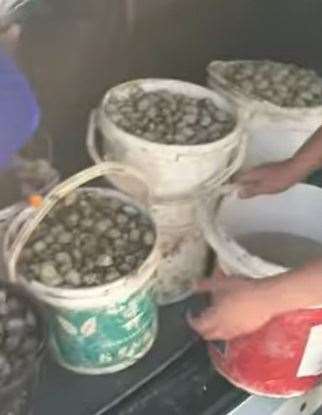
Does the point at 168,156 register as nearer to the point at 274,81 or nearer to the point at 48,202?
the point at 48,202

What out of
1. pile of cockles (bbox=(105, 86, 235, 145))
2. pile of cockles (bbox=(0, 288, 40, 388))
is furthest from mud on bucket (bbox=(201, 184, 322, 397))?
pile of cockles (bbox=(0, 288, 40, 388))

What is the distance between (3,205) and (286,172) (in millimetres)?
380

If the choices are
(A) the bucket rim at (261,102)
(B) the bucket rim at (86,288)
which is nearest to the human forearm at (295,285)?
(B) the bucket rim at (86,288)

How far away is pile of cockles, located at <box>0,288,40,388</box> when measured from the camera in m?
0.98

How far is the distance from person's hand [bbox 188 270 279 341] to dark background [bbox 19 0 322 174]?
0.42m

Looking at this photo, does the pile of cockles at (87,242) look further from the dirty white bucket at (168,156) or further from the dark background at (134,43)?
the dark background at (134,43)

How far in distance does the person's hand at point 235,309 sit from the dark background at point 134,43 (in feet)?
1.37

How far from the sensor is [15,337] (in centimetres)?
102

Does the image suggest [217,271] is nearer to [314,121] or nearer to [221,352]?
[221,352]

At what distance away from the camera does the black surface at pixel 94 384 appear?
1.14m

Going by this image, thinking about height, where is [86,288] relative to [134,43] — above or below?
below

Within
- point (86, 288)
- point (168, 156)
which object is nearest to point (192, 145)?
point (168, 156)

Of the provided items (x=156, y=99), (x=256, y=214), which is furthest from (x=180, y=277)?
(x=156, y=99)

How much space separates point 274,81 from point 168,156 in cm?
33
